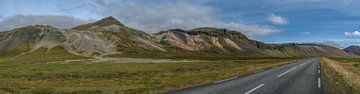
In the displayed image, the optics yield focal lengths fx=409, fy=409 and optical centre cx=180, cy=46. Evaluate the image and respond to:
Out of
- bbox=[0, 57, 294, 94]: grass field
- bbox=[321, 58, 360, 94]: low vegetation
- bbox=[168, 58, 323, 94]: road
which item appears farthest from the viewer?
bbox=[0, 57, 294, 94]: grass field

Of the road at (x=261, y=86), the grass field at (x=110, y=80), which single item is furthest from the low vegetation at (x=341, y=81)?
the grass field at (x=110, y=80)

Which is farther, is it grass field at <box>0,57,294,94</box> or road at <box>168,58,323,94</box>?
grass field at <box>0,57,294,94</box>

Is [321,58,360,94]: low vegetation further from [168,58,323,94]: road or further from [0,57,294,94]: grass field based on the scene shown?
[0,57,294,94]: grass field

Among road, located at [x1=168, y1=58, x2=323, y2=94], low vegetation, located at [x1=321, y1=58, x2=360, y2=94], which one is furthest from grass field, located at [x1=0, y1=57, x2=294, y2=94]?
low vegetation, located at [x1=321, y1=58, x2=360, y2=94]

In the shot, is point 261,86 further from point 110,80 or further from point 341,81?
point 110,80

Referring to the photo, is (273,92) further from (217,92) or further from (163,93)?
(163,93)

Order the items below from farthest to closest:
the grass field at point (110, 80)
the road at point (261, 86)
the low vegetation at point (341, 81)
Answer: the grass field at point (110, 80) < the low vegetation at point (341, 81) < the road at point (261, 86)

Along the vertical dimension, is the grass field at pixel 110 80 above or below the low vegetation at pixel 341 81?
below

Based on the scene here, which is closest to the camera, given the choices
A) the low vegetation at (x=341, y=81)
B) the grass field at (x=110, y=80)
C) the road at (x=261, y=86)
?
the road at (x=261, y=86)

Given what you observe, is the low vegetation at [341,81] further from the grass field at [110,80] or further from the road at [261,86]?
the grass field at [110,80]

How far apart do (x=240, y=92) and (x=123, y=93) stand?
6327 mm

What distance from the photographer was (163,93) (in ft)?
70.7

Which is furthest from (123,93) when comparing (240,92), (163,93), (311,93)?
(311,93)

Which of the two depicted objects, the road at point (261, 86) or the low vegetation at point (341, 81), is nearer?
the road at point (261, 86)
